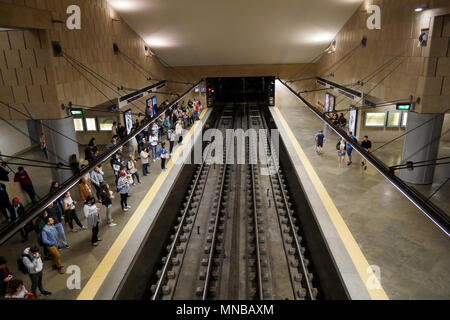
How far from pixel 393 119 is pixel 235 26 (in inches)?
341

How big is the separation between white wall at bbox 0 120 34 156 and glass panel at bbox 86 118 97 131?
271 cm

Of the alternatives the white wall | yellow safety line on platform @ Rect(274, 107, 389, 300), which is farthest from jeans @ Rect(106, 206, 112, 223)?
the white wall

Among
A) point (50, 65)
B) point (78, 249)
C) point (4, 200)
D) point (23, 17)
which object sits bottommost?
point (78, 249)

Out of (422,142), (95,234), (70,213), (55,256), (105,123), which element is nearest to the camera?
(55,256)

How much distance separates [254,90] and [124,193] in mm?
20661

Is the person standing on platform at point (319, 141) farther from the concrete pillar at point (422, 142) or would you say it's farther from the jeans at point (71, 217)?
the jeans at point (71, 217)

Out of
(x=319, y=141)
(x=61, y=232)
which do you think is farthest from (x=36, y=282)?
(x=319, y=141)

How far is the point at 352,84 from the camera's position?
1510 cm

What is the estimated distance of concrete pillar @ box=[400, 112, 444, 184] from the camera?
10016mm

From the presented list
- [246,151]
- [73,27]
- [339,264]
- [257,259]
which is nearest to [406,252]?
[339,264]

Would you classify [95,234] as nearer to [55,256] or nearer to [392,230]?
[55,256]

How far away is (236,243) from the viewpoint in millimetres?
8273

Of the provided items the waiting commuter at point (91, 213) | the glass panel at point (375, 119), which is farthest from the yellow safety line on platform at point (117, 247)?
the glass panel at point (375, 119)

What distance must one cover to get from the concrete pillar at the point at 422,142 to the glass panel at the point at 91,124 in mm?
13687
